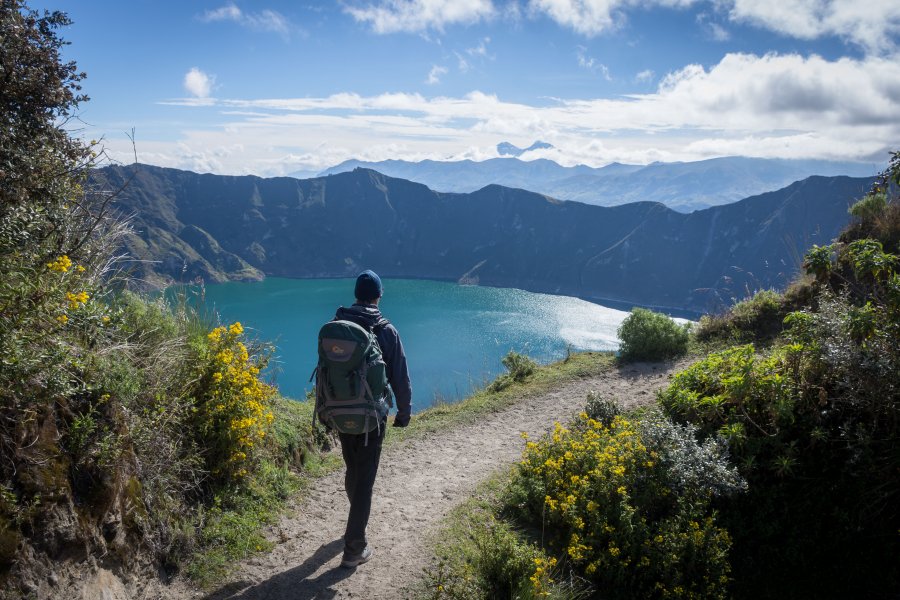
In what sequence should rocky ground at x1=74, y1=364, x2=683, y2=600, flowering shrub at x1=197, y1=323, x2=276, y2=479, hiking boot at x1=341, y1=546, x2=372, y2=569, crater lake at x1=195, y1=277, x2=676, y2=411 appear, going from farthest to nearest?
crater lake at x1=195, y1=277, x2=676, y2=411, flowering shrub at x1=197, y1=323, x2=276, y2=479, hiking boot at x1=341, y1=546, x2=372, y2=569, rocky ground at x1=74, y1=364, x2=683, y2=600

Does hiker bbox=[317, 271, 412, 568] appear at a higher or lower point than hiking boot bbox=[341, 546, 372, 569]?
higher

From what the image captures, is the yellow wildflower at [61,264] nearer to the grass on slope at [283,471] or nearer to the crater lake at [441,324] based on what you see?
the grass on slope at [283,471]

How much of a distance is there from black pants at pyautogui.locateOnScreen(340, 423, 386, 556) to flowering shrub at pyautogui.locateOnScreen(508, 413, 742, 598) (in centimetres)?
175

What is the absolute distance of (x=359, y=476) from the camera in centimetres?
407

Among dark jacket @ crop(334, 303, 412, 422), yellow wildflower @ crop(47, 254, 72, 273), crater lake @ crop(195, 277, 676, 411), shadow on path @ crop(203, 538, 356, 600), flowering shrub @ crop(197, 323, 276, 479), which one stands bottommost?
crater lake @ crop(195, 277, 676, 411)

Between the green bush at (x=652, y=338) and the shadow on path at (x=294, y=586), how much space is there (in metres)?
8.89

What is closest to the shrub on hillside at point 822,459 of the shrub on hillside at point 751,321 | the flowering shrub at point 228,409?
the flowering shrub at point 228,409

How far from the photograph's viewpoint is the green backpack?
12.2 ft

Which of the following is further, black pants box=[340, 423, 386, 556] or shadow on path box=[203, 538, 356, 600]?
black pants box=[340, 423, 386, 556]

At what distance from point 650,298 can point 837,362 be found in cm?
11453

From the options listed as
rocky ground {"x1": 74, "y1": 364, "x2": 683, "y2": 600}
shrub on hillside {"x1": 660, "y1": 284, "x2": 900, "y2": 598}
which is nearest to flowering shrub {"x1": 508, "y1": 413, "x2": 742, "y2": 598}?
shrub on hillside {"x1": 660, "y1": 284, "x2": 900, "y2": 598}

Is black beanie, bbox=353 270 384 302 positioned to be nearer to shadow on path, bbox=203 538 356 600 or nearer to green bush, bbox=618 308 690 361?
shadow on path, bbox=203 538 356 600

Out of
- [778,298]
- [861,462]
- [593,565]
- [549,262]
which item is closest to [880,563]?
[861,462]

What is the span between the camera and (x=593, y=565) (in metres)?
4.13
